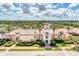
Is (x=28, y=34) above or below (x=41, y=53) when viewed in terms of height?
above

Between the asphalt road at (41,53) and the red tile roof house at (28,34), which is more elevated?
the red tile roof house at (28,34)

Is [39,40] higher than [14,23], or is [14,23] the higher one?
[14,23]

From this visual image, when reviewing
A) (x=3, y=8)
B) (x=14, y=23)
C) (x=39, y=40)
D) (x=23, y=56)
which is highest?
(x=3, y=8)

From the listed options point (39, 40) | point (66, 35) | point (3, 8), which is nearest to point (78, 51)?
point (66, 35)

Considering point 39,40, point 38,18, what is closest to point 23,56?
point 39,40

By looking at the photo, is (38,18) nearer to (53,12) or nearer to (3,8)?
(53,12)

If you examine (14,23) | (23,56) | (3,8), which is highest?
(3,8)

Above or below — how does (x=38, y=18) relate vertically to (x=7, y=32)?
above

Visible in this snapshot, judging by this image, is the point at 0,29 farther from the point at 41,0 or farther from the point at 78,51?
the point at 78,51

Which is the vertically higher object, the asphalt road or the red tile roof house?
the red tile roof house
